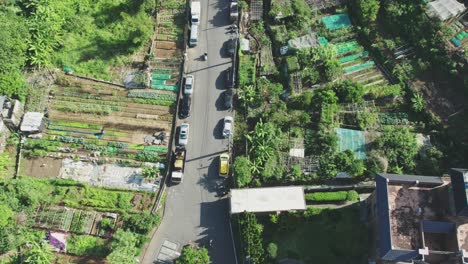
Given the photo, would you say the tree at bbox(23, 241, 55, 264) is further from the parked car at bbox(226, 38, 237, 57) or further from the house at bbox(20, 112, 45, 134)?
the parked car at bbox(226, 38, 237, 57)

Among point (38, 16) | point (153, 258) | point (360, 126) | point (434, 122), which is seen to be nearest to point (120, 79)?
point (38, 16)

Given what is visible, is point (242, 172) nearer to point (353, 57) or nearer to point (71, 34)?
point (353, 57)

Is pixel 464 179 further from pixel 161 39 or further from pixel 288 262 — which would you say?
pixel 161 39

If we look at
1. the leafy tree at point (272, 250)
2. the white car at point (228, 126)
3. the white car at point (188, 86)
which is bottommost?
the leafy tree at point (272, 250)

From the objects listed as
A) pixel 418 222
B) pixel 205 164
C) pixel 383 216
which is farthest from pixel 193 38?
pixel 418 222

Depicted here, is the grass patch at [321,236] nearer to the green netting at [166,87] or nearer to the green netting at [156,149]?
the green netting at [156,149]

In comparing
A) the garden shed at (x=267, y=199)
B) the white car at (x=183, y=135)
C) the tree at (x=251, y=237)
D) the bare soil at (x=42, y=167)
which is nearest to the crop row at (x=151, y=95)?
the white car at (x=183, y=135)

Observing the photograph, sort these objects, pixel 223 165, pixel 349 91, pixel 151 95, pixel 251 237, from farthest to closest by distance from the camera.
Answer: pixel 151 95
pixel 349 91
pixel 223 165
pixel 251 237
